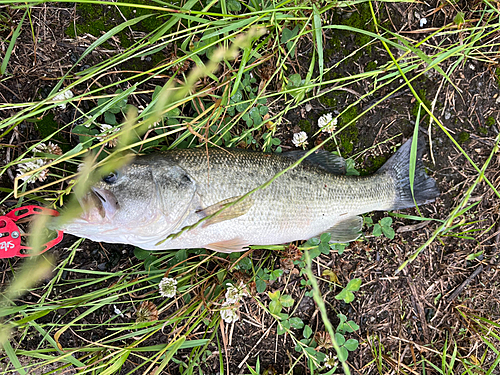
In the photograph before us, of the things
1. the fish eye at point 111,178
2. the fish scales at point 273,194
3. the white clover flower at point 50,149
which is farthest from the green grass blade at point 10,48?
the fish scales at point 273,194

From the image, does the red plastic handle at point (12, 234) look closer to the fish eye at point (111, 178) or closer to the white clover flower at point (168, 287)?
the fish eye at point (111, 178)

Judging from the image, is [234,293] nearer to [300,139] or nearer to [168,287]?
[168,287]

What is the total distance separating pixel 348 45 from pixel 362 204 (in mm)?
1652

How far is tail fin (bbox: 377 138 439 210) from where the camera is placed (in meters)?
3.29

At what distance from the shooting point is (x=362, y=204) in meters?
3.12

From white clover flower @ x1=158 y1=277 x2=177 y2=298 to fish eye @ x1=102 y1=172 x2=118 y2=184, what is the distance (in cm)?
99

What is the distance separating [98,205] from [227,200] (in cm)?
96

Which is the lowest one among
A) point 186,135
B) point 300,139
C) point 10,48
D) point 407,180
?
point 407,180

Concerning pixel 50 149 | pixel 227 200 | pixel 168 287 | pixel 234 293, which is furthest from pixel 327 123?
pixel 50 149

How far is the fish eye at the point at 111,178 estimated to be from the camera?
2498 millimetres

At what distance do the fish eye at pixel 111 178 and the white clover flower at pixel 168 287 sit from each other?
99 centimetres

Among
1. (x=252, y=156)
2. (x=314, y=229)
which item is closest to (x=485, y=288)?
(x=314, y=229)

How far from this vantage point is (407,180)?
330 cm

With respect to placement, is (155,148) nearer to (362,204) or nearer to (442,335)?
(362,204)
